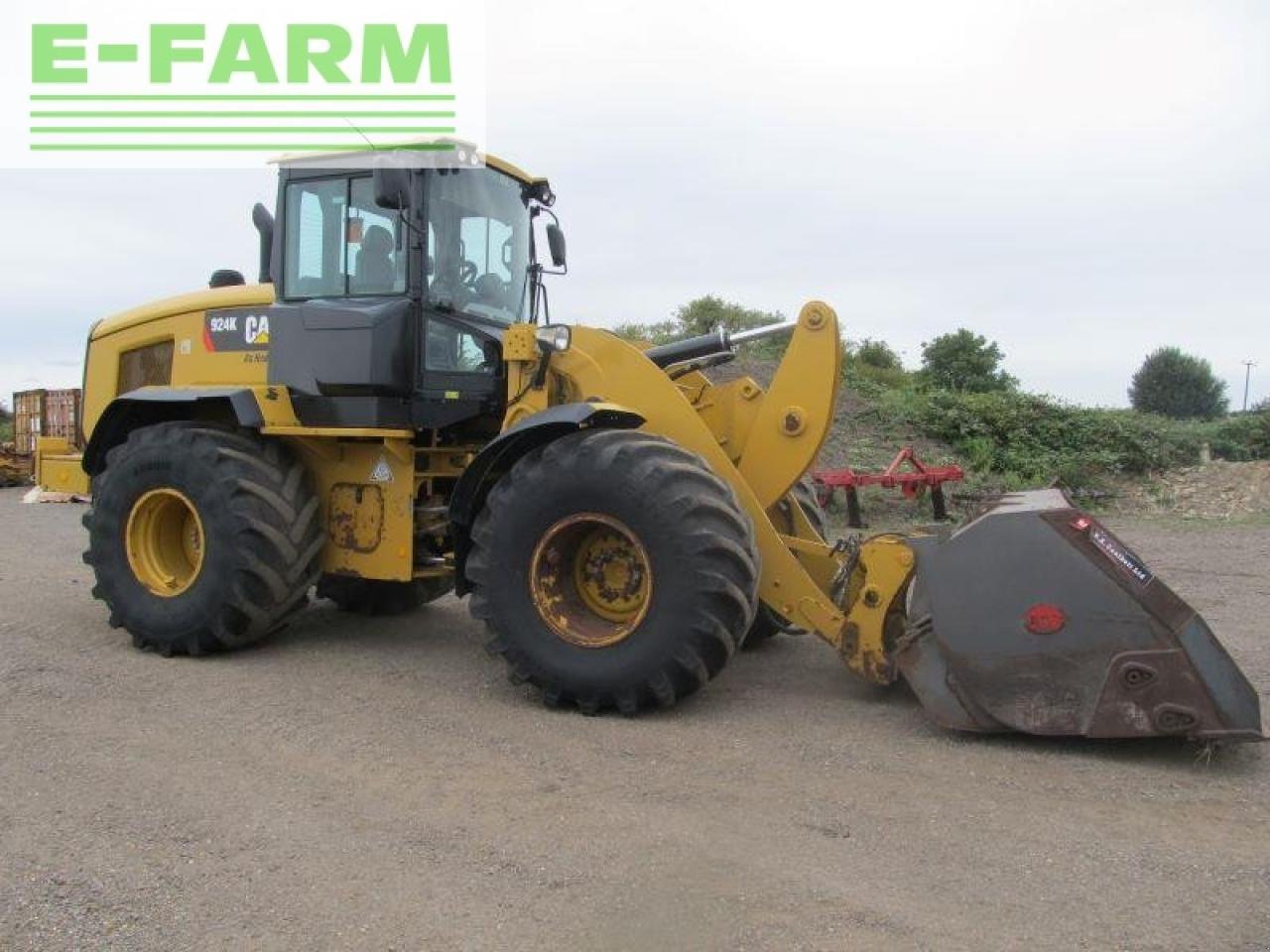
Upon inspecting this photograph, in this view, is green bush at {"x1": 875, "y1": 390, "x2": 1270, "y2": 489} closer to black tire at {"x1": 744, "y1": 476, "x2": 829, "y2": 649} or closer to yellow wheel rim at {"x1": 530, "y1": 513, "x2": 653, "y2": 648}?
black tire at {"x1": 744, "y1": 476, "x2": 829, "y2": 649}

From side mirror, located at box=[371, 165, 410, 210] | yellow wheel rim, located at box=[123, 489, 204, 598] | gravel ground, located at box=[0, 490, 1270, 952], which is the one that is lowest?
gravel ground, located at box=[0, 490, 1270, 952]

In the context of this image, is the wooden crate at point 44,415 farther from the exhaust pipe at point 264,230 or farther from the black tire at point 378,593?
the exhaust pipe at point 264,230

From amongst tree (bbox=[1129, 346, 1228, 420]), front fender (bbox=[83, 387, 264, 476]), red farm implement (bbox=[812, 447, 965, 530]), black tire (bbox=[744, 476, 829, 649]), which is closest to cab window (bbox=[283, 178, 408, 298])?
front fender (bbox=[83, 387, 264, 476])

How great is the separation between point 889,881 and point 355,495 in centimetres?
401

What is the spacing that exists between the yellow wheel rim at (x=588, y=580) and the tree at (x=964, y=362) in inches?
894

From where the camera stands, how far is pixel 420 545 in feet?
20.3

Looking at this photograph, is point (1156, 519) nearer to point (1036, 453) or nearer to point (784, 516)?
point (1036, 453)

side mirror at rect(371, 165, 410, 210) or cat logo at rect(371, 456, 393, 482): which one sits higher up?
side mirror at rect(371, 165, 410, 210)

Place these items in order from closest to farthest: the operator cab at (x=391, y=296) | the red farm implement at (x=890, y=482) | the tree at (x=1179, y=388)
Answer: the operator cab at (x=391, y=296) < the red farm implement at (x=890, y=482) < the tree at (x=1179, y=388)

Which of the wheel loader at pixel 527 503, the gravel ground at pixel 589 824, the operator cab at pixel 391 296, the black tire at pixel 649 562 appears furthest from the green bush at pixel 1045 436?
the black tire at pixel 649 562

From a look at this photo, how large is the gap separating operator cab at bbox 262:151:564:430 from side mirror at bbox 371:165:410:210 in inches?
0.6

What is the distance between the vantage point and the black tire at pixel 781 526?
5.93m

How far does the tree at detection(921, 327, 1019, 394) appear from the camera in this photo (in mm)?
27047

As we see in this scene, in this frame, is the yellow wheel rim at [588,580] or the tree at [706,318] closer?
the yellow wheel rim at [588,580]
